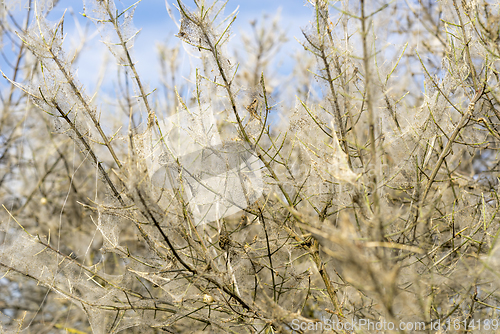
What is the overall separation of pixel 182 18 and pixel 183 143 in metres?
0.74

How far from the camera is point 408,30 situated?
4273mm

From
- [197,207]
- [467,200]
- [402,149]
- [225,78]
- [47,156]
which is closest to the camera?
[225,78]

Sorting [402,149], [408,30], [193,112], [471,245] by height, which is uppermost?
[408,30]

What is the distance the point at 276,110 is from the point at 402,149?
89cm

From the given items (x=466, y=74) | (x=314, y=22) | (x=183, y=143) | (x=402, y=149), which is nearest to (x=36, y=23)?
(x=183, y=143)

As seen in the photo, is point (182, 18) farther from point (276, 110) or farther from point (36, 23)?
point (36, 23)

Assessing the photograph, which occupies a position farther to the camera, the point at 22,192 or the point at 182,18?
the point at 22,192

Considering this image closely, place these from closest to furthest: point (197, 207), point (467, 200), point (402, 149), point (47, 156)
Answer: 1. point (197, 207)
2. point (402, 149)
3. point (467, 200)
4. point (47, 156)

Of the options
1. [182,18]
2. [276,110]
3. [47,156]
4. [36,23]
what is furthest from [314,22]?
[47,156]

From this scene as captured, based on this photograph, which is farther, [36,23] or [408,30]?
[408,30]

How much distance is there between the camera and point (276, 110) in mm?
2328

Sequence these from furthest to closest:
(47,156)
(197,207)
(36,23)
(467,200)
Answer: (47,156) → (467,200) → (197,207) → (36,23)

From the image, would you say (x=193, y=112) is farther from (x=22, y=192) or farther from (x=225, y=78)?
(x=22, y=192)

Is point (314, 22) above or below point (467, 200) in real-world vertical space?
above
